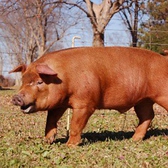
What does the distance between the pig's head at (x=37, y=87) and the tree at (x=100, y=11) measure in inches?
403

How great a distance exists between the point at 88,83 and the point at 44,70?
0.66 m

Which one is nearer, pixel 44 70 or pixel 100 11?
pixel 44 70

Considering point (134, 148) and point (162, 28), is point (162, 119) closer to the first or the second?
point (134, 148)

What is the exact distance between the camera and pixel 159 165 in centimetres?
484

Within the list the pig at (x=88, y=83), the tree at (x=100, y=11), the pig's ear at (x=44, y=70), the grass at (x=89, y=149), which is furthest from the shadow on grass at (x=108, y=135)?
the tree at (x=100, y=11)

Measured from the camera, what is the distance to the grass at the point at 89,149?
4.89 meters

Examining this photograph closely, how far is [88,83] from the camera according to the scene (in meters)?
5.85

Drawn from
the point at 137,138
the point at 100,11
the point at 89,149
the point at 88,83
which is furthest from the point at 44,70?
the point at 100,11

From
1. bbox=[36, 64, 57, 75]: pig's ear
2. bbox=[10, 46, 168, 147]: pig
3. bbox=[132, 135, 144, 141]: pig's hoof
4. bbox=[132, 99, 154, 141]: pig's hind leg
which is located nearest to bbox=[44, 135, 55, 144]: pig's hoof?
bbox=[10, 46, 168, 147]: pig

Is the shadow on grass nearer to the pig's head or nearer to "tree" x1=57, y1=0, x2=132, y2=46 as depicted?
the pig's head

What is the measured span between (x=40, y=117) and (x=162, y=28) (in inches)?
738

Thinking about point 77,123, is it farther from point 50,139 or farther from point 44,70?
point 44,70

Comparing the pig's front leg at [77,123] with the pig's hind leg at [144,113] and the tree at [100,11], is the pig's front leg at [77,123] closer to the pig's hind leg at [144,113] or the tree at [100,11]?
the pig's hind leg at [144,113]

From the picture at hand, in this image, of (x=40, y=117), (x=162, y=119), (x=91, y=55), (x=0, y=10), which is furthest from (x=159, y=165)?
(x=0, y=10)
